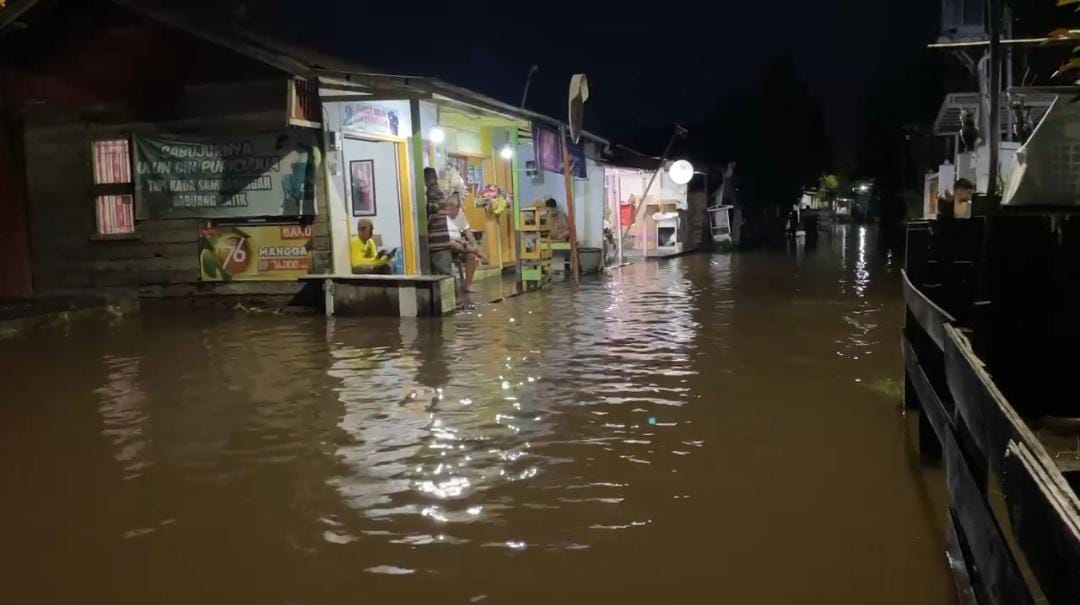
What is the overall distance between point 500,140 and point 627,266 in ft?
16.8

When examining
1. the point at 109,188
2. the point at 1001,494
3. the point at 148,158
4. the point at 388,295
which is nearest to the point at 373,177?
the point at 388,295

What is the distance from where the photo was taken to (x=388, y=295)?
1241cm

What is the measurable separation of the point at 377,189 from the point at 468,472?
31.7 feet

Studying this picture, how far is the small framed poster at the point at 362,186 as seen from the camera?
1399 cm

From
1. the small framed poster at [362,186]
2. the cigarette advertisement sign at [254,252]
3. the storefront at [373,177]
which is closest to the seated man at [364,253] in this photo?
the storefront at [373,177]

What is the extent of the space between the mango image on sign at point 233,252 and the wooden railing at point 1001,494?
1151cm

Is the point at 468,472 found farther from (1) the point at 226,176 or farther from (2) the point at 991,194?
(1) the point at 226,176

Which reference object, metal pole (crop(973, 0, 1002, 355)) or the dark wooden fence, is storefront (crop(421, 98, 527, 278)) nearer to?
metal pole (crop(973, 0, 1002, 355))

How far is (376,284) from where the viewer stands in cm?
1242

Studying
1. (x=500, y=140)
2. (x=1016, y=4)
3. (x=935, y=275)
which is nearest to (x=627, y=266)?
(x=500, y=140)

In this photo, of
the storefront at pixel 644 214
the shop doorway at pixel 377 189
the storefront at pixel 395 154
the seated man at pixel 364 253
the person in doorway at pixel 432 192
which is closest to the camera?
the storefront at pixel 395 154

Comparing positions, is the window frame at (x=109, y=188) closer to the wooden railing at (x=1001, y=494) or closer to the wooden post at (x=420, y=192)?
the wooden post at (x=420, y=192)

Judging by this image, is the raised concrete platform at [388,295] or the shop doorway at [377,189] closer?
the raised concrete platform at [388,295]

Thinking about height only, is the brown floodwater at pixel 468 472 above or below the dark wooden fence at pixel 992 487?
below
